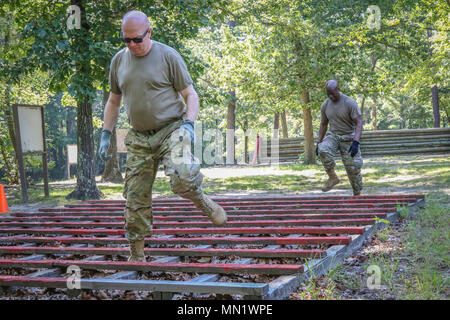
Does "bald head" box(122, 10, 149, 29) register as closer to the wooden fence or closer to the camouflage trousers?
the camouflage trousers

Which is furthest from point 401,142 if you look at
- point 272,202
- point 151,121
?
point 151,121

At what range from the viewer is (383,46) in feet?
59.9

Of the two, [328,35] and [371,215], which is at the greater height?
[328,35]

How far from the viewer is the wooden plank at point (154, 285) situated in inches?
122

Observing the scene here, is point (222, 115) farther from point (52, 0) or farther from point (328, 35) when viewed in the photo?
point (52, 0)

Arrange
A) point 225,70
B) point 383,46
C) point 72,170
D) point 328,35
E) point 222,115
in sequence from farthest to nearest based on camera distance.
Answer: point 72,170
point 222,115
point 225,70
point 383,46
point 328,35

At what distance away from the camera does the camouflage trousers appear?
322 inches

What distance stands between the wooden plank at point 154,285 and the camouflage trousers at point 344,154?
17.5 feet

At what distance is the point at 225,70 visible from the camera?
64.5 feet

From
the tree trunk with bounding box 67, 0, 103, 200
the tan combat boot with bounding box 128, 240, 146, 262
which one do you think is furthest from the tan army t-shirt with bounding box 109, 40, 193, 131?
the tree trunk with bounding box 67, 0, 103, 200

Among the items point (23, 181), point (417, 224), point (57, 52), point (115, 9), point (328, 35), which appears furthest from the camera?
point (328, 35)

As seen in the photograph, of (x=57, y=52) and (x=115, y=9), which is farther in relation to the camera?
(x=115, y=9)

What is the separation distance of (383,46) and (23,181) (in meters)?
12.9
